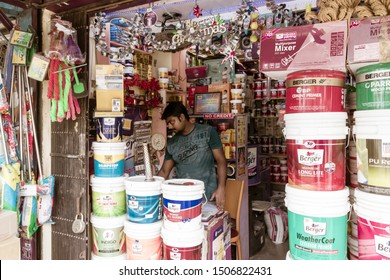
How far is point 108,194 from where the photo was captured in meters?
2.23

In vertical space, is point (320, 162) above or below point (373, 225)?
above

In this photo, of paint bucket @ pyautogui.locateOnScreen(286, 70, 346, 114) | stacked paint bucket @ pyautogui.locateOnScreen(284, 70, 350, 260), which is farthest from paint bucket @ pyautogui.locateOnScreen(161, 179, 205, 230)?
paint bucket @ pyautogui.locateOnScreen(286, 70, 346, 114)

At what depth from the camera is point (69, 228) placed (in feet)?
8.73

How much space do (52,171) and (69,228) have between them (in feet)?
1.64

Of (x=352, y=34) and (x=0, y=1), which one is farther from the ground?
(x=0, y=1)

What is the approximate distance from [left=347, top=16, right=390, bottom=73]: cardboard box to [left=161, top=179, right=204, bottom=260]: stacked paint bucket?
1039 millimetres

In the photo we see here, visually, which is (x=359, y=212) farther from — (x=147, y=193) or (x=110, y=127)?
(x=110, y=127)

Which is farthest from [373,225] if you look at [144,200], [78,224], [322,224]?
[78,224]

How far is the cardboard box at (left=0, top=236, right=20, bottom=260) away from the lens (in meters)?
1.62

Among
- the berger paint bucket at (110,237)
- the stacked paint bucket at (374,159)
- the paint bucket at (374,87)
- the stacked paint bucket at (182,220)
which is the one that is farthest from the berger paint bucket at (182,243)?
the paint bucket at (374,87)

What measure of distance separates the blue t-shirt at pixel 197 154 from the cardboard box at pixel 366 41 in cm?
166

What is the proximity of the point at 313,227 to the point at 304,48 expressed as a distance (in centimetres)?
83

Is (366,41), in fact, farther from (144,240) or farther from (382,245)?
(144,240)

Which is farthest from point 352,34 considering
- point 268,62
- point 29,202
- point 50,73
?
point 29,202
